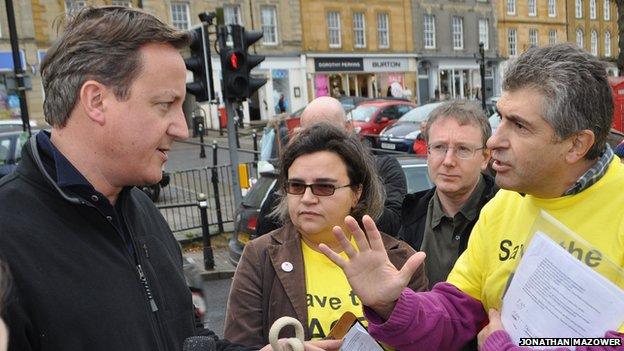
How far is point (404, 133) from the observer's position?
13445mm

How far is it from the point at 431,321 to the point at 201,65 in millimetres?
5741

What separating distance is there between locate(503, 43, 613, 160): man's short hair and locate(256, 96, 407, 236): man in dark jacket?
145 cm

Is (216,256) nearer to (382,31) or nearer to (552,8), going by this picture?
(382,31)

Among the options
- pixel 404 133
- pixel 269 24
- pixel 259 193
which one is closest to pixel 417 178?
pixel 259 193

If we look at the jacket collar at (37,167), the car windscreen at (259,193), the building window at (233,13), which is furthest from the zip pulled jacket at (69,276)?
the building window at (233,13)

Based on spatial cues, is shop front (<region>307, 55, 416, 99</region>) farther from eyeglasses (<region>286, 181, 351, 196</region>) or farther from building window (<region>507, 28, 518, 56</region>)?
eyeglasses (<region>286, 181, 351, 196</region>)

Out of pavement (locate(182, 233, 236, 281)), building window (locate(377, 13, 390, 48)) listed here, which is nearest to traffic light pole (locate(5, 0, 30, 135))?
pavement (locate(182, 233, 236, 281))

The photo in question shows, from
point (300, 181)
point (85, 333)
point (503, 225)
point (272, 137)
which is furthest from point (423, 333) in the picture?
point (272, 137)

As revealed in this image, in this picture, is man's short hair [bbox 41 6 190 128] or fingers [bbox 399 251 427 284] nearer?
man's short hair [bbox 41 6 190 128]

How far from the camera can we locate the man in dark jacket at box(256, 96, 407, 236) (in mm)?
3234

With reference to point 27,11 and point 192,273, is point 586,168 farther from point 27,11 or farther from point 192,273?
point 27,11

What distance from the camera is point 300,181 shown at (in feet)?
8.08

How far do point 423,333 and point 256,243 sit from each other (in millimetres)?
897

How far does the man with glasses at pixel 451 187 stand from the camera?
2816mm
